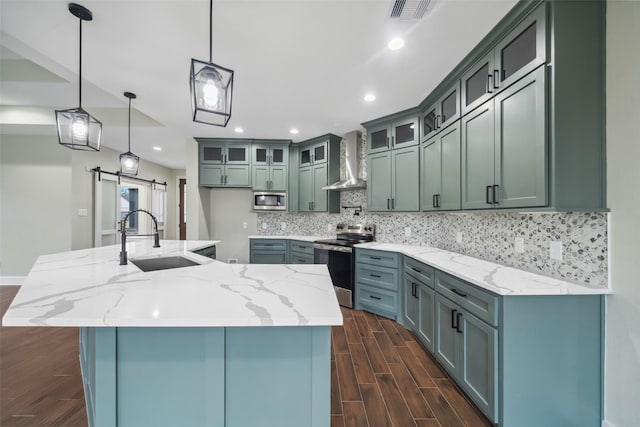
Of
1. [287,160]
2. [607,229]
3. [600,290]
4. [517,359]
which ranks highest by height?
[287,160]

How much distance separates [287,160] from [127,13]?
3090mm

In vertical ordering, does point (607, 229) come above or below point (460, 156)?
below

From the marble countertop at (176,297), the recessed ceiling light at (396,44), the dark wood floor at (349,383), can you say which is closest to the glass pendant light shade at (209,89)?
the marble countertop at (176,297)

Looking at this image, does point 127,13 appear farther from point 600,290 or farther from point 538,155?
point 600,290

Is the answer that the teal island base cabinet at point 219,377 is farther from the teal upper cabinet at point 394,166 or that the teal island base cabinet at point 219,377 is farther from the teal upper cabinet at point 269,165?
the teal upper cabinet at point 269,165

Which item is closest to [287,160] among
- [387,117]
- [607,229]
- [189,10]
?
[387,117]

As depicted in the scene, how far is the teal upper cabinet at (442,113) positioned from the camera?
242 centimetres

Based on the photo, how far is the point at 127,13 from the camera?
69.2 inches

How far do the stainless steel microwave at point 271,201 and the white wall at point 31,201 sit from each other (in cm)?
349

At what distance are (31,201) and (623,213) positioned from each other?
7.61 meters

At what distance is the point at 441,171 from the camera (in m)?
2.70

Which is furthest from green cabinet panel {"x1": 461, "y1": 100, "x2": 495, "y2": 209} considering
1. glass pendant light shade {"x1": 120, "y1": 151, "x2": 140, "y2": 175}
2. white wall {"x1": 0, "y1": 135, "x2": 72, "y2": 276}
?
white wall {"x1": 0, "y1": 135, "x2": 72, "y2": 276}

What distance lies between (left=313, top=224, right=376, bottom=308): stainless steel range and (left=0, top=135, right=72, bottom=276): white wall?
469cm

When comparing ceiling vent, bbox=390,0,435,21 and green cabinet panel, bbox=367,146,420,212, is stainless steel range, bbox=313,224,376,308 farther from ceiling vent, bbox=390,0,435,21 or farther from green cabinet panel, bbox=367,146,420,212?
ceiling vent, bbox=390,0,435,21
